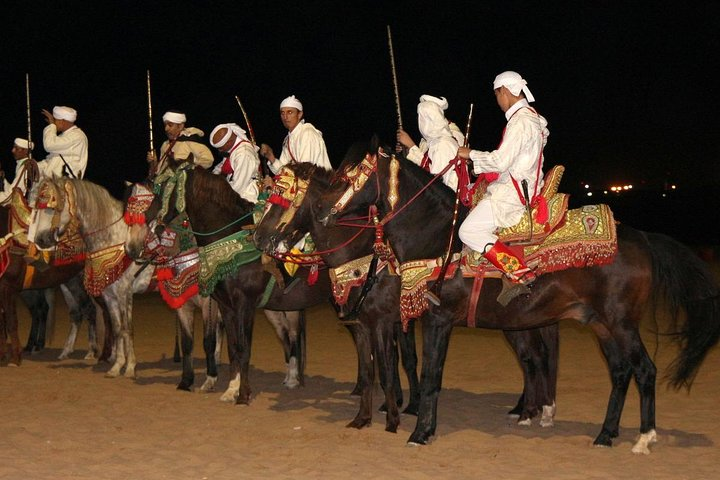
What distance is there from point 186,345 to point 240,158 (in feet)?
7.10

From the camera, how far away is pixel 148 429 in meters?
8.27

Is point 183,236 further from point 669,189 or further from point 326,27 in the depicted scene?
point 669,189

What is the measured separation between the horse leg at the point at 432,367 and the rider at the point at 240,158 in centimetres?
303

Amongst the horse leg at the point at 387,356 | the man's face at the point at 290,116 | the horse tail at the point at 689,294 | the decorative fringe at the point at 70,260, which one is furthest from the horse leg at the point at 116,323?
the horse tail at the point at 689,294

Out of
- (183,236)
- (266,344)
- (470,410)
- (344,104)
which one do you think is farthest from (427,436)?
(344,104)

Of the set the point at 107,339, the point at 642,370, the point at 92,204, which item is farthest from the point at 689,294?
the point at 107,339

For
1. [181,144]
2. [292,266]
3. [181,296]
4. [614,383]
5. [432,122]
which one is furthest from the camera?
[181,144]

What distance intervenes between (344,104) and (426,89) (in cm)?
269

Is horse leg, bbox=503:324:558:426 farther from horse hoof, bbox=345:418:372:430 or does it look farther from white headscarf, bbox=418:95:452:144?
white headscarf, bbox=418:95:452:144

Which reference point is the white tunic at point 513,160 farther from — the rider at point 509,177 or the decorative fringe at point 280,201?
the decorative fringe at point 280,201

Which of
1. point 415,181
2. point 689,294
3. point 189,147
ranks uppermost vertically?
point 189,147

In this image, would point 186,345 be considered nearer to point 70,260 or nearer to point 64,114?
point 70,260

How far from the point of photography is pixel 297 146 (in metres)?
9.80

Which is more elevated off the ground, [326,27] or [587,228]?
[326,27]
